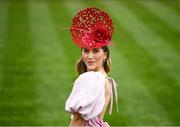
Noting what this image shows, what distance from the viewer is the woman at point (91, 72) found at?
17.1 feet

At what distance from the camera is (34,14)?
22.1 metres

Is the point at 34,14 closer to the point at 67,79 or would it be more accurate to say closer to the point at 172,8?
the point at 172,8

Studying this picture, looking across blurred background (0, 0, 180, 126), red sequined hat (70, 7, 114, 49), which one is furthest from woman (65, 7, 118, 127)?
blurred background (0, 0, 180, 126)

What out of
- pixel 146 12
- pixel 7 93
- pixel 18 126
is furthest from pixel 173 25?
pixel 18 126

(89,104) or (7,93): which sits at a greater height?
(89,104)

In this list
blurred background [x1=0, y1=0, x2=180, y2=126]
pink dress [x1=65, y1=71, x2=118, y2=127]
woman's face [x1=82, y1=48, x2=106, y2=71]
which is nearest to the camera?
pink dress [x1=65, y1=71, x2=118, y2=127]

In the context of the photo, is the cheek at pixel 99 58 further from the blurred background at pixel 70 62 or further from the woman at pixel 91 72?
the blurred background at pixel 70 62

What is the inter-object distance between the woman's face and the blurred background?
5.45 meters

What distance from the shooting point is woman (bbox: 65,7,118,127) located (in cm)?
522

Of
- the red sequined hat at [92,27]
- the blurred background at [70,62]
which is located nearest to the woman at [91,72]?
the red sequined hat at [92,27]

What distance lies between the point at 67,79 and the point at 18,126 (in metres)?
3.26

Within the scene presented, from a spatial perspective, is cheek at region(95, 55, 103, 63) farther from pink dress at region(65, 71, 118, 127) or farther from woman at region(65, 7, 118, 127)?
pink dress at region(65, 71, 118, 127)

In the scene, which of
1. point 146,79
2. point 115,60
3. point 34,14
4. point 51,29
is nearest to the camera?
point 146,79

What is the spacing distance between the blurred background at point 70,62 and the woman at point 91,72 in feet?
17.8
